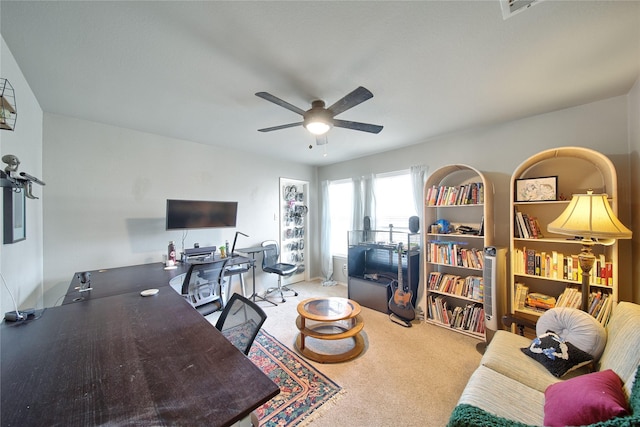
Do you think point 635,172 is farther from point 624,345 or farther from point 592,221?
point 624,345

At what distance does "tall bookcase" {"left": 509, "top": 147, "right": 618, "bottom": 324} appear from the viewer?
6.66 feet

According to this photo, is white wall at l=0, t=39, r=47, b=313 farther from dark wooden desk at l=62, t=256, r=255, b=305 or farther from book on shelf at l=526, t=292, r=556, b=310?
book on shelf at l=526, t=292, r=556, b=310

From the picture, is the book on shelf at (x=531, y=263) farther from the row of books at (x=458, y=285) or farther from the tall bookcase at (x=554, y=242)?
the row of books at (x=458, y=285)

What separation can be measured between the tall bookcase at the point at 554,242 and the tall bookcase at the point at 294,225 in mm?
3321

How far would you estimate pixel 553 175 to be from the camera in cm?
240

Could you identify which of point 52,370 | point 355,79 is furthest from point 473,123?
point 52,370

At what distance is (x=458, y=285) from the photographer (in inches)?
112

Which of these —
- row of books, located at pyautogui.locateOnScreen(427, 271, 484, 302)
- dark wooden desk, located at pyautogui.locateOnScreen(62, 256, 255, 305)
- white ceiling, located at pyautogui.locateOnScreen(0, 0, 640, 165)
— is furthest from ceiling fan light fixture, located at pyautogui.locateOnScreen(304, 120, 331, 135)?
row of books, located at pyautogui.locateOnScreen(427, 271, 484, 302)

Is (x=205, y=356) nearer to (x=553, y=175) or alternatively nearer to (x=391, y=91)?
(x=391, y=91)

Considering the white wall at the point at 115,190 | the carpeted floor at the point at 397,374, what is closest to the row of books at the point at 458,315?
the carpeted floor at the point at 397,374

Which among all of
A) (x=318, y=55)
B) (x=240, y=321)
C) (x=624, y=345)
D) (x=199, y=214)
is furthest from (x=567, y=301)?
(x=199, y=214)

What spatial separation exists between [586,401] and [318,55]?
7.29 ft

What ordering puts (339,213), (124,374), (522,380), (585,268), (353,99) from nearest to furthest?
1. (124,374)
2. (522,380)
3. (353,99)
4. (585,268)
5. (339,213)

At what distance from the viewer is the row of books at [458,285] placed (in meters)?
2.67
